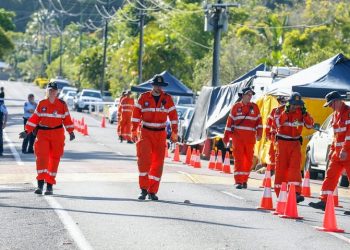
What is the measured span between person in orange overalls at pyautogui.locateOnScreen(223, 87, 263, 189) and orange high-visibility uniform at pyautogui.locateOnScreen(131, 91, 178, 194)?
3.54m

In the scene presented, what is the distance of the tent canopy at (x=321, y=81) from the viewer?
2552 cm

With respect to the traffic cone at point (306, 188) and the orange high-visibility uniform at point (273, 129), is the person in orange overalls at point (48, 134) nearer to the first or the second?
the orange high-visibility uniform at point (273, 129)

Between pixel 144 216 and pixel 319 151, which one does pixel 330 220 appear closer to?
pixel 144 216

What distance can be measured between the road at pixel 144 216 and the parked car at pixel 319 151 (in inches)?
28.0

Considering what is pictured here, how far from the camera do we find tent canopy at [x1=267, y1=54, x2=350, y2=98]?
25516 mm

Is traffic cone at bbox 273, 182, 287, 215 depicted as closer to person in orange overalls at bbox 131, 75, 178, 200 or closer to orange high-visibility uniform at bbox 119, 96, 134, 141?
person in orange overalls at bbox 131, 75, 178, 200

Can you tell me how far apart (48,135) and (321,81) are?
961cm

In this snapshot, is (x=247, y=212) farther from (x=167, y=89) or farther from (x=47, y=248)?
(x=167, y=89)

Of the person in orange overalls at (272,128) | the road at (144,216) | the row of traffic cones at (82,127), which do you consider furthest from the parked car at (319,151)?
the row of traffic cones at (82,127)

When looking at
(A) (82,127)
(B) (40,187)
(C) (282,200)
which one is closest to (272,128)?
(C) (282,200)

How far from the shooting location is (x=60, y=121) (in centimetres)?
1841

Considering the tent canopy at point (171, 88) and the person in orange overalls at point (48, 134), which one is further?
the tent canopy at point (171, 88)

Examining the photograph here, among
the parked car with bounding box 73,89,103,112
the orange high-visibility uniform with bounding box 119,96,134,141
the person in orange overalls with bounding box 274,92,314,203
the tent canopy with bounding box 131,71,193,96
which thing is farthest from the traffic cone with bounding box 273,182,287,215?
the parked car with bounding box 73,89,103,112

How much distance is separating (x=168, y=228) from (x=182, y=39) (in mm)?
62618
